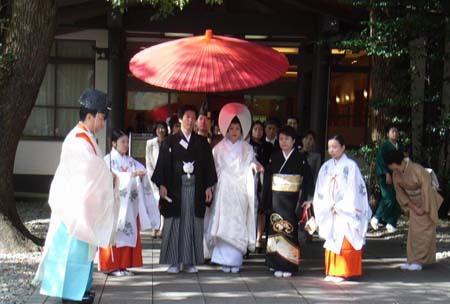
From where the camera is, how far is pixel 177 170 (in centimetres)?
714

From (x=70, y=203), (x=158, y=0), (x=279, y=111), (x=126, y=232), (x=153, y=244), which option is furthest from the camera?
(x=279, y=111)

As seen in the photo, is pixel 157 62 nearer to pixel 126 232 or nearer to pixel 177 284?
pixel 126 232

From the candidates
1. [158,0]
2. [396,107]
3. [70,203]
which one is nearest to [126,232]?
[70,203]

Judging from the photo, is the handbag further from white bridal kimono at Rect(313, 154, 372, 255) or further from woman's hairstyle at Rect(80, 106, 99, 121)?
woman's hairstyle at Rect(80, 106, 99, 121)

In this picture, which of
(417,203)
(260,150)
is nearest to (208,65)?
(260,150)

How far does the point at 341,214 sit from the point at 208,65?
2263 mm

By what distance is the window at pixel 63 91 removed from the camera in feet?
44.1

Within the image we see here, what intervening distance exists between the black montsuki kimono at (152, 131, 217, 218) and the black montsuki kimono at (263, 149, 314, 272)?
823 millimetres

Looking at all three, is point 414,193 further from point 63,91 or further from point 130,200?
point 63,91

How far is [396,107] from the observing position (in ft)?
35.5

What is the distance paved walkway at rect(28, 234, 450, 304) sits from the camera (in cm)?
616

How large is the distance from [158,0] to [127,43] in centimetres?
647

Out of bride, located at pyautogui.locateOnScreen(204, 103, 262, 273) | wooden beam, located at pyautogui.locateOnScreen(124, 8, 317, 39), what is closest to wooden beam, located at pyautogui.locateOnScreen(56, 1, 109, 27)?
wooden beam, located at pyautogui.locateOnScreen(124, 8, 317, 39)

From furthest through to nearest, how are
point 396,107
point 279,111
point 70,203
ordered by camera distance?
point 279,111
point 396,107
point 70,203
